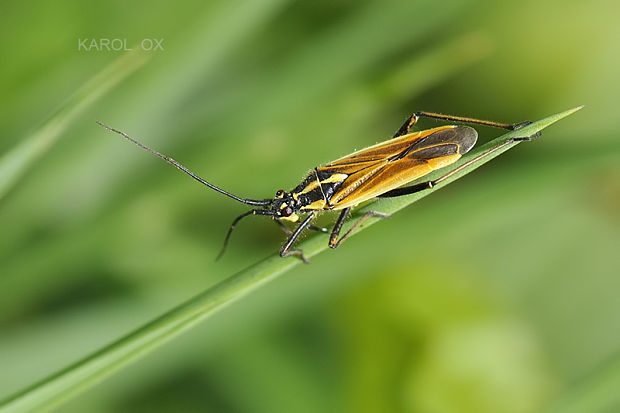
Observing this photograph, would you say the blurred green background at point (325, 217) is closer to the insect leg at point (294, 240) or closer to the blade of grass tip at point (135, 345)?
the insect leg at point (294, 240)

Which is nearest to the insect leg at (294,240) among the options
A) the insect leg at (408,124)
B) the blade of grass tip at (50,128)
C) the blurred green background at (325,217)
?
the blurred green background at (325,217)

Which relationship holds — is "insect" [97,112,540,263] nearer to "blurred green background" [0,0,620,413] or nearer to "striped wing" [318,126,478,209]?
"striped wing" [318,126,478,209]

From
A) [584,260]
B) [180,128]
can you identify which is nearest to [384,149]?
[180,128]

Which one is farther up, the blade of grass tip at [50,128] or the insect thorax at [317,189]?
the blade of grass tip at [50,128]

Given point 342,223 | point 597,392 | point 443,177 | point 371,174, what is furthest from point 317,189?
point 597,392

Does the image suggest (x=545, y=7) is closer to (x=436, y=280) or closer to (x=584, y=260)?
(x=584, y=260)

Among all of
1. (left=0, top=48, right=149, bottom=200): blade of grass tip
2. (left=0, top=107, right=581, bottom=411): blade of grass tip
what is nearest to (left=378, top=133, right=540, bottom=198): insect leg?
(left=0, top=107, right=581, bottom=411): blade of grass tip
